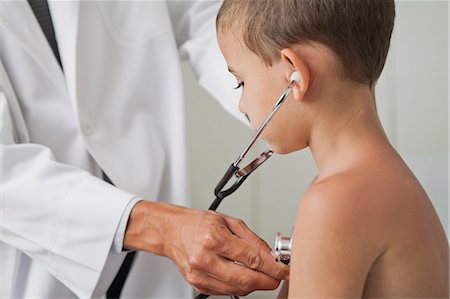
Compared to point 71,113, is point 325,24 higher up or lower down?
higher up

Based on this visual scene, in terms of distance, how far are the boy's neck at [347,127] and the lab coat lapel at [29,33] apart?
1.95ft

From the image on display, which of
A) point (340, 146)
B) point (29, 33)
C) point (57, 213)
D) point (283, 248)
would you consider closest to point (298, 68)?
point (340, 146)

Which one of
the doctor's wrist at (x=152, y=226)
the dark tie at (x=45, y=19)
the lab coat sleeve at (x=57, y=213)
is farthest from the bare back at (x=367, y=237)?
the dark tie at (x=45, y=19)

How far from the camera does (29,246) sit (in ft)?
3.36

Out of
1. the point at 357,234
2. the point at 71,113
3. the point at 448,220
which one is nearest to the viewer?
the point at 357,234

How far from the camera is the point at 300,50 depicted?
73 cm

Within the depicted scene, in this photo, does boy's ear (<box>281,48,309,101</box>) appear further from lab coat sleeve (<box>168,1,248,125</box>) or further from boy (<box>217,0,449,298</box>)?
lab coat sleeve (<box>168,1,248,125</box>)

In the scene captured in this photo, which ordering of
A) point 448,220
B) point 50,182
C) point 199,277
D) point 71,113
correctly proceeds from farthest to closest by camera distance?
point 448,220, point 71,113, point 50,182, point 199,277

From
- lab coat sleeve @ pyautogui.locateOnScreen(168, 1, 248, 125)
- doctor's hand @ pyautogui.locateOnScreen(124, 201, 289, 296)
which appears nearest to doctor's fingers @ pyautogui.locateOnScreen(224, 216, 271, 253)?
doctor's hand @ pyautogui.locateOnScreen(124, 201, 289, 296)

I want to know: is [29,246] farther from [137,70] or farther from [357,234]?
[357,234]

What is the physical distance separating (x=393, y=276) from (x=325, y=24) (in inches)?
11.7

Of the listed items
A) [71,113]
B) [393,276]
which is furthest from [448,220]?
[71,113]

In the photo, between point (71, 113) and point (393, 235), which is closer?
point (393, 235)

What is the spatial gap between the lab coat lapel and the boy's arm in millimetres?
655
